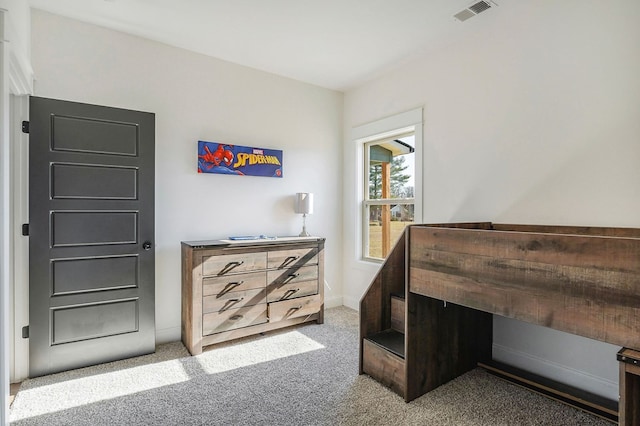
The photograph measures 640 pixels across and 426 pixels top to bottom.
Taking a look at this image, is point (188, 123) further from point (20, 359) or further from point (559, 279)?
point (559, 279)

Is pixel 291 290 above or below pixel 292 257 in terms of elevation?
below

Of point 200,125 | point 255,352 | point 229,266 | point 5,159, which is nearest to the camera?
point 5,159

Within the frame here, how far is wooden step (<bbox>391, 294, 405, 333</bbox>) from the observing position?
2558mm

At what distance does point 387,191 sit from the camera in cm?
385

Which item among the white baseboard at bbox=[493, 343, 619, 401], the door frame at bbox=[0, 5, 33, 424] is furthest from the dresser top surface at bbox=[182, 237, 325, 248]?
the white baseboard at bbox=[493, 343, 619, 401]

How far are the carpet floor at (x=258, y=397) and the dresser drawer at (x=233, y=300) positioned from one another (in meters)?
0.38

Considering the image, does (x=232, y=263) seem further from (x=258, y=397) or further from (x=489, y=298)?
(x=489, y=298)

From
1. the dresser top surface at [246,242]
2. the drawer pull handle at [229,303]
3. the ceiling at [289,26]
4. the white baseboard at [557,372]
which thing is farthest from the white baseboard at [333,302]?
the ceiling at [289,26]

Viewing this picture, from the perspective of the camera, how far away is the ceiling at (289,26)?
245 centimetres

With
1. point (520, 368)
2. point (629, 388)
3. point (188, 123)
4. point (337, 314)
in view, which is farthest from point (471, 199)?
point (188, 123)

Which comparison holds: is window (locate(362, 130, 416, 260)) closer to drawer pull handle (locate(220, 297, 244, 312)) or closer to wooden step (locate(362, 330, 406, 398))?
wooden step (locate(362, 330, 406, 398))

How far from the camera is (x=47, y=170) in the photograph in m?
2.45

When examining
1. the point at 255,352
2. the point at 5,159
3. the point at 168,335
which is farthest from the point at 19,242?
the point at 255,352

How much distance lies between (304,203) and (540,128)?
221 cm
